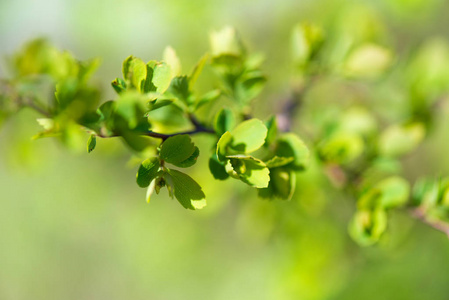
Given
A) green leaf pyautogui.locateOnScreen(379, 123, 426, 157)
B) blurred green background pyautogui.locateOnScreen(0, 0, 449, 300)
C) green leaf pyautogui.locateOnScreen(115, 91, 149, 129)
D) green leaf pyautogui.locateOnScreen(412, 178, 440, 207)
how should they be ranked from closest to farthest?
1. green leaf pyautogui.locateOnScreen(115, 91, 149, 129)
2. green leaf pyautogui.locateOnScreen(412, 178, 440, 207)
3. green leaf pyautogui.locateOnScreen(379, 123, 426, 157)
4. blurred green background pyautogui.locateOnScreen(0, 0, 449, 300)

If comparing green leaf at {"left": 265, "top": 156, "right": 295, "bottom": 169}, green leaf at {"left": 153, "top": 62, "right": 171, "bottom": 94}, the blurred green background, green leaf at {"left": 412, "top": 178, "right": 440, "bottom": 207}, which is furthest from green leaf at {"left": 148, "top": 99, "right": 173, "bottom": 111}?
green leaf at {"left": 412, "top": 178, "right": 440, "bottom": 207}

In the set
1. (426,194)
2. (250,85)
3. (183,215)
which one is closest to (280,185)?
(250,85)

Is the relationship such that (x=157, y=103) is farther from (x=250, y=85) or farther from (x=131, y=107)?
(x=250, y=85)

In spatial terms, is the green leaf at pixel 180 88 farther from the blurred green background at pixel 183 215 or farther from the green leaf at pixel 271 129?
the blurred green background at pixel 183 215

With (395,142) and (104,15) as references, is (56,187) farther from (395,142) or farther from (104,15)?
(395,142)

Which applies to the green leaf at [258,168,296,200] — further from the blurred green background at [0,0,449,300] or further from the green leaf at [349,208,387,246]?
the blurred green background at [0,0,449,300]

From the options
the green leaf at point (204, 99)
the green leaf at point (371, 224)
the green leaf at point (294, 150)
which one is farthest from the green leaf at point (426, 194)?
the green leaf at point (204, 99)
